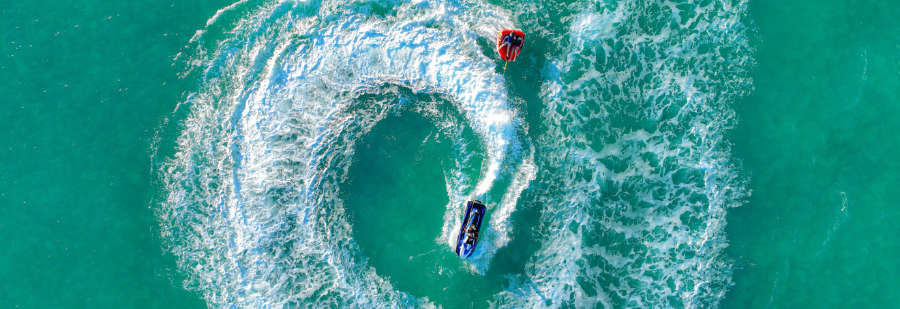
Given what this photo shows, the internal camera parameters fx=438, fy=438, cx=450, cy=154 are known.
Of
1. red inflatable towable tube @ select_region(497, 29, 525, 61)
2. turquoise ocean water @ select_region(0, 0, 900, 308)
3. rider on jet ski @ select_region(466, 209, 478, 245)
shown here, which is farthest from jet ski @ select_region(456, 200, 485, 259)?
red inflatable towable tube @ select_region(497, 29, 525, 61)

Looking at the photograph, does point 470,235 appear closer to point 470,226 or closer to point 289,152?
point 470,226

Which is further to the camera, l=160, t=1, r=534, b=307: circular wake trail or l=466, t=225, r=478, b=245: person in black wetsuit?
l=160, t=1, r=534, b=307: circular wake trail

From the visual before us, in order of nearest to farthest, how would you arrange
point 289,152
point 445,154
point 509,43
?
point 509,43 → point 445,154 → point 289,152

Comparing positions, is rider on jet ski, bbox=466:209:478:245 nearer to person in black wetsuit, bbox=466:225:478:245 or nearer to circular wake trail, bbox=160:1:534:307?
person in black wetsuit, bbox=466:225:478:245

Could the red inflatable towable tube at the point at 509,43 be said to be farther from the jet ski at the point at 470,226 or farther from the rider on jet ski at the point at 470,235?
the rider on jet ski at the point at 470,235

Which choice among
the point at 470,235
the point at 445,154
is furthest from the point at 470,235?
the point at 445,154

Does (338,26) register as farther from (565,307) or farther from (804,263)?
(804,263)

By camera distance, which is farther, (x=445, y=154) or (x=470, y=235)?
(x=445, y=154)
